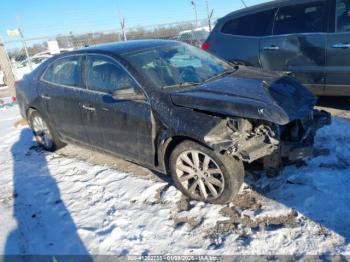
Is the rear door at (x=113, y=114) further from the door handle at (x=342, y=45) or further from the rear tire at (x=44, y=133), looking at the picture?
the door handle at (x=342, y=45)

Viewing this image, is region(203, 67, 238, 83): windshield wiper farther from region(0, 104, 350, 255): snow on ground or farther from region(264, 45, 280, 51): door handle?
region(264, 45, 280, 51): door handle

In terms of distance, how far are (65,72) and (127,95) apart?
62.4 inches

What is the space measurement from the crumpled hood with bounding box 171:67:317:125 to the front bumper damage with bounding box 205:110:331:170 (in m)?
0.15

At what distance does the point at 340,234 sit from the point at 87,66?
3404mm

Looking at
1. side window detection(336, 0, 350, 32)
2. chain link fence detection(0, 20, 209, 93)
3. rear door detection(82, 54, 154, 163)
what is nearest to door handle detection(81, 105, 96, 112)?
rear door detection(82, 54, 154, 163)

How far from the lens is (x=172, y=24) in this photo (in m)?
15.2

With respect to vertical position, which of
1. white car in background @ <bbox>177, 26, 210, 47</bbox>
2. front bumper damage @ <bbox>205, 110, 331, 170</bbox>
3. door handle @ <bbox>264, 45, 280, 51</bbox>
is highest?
door handle @ <bbox>264, 45, 280, 51</bbox>

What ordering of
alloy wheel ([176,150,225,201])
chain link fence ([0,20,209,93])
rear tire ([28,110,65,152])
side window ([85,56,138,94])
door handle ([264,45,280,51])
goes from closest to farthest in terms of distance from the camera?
1. alloy wheel ([176,150,225,201])
2. side window ([85,56,138,94])
3. rear tire ([28,110,65,152])
4. door handle ([264,45,280,51])
5. chain link fence ([0,20,209,93])

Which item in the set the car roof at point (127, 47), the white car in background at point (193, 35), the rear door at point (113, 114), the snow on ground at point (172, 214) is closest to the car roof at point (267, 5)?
the car roof at point (127, 47)

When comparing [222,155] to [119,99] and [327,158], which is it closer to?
[119,99]

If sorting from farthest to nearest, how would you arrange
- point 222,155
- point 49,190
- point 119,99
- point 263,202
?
point 49,190
point 119,99
point 263,202
point 222,155

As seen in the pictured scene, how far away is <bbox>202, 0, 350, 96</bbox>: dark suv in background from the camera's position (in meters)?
5.17

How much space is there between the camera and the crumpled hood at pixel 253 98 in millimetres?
3201

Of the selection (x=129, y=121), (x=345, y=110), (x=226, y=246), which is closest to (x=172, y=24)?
(x=345, y=110)
